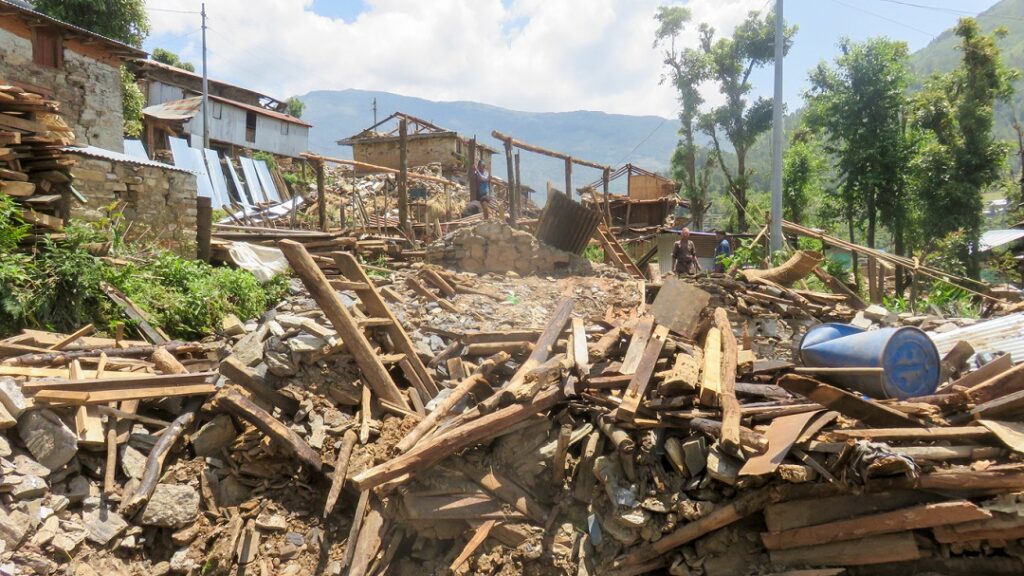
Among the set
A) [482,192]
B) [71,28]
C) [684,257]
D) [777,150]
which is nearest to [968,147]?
[777,150]

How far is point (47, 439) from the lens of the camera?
459 centimetres

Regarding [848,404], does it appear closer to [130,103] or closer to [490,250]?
[490,250]

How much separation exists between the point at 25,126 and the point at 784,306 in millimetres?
11063

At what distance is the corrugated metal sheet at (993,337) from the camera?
5867 mm

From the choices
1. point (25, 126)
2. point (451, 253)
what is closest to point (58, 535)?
point (25, 126)

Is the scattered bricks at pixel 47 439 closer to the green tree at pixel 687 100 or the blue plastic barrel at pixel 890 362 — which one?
the blue plastic barrel at pixel 890 362

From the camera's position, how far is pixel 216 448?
17.6 feet

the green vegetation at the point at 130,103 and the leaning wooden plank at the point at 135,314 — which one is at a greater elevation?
the green vegetation at the point at 130,103

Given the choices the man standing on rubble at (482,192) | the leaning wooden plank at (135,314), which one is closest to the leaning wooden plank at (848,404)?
the leaning wooden plank at (135,314)

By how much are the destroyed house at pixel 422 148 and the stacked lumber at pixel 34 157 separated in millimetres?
19772

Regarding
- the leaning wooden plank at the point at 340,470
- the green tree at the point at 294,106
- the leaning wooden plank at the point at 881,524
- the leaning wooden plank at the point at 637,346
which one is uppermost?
the green tree at the point at 294,106

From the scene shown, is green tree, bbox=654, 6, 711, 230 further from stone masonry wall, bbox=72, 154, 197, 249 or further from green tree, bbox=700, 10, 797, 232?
stone masonry wall, bbox=72, 154, 197, 249

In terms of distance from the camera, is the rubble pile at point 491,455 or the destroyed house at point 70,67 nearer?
the rubble pile at point 491,455

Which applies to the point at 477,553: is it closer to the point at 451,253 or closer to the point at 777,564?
the point at 777,564
